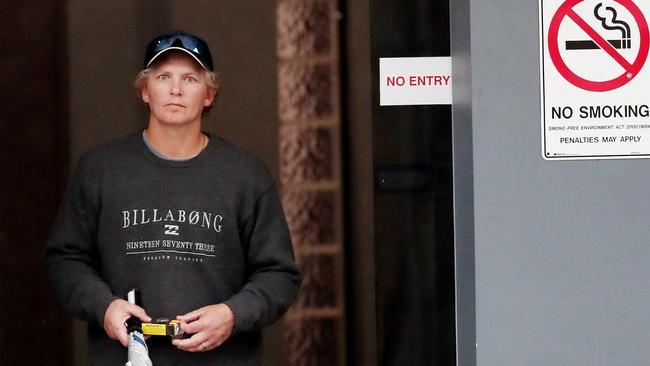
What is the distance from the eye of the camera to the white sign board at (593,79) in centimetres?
369

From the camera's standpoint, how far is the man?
359cm

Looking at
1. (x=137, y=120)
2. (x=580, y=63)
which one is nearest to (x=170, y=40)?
(x=137, y=120)

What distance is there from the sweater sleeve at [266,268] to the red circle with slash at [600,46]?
905mm

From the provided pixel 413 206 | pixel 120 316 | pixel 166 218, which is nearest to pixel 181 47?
pixel 166 218

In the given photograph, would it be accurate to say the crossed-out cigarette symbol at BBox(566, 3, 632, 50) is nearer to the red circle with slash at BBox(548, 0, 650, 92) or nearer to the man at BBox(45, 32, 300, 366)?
the red circle with slash at BBox(548, 0, 650, 92)

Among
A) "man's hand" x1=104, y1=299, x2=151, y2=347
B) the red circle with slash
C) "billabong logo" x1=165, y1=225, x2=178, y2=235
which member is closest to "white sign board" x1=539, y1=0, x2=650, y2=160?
the red circle with slash

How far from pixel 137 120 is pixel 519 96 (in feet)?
4.21

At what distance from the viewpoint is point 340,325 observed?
169 inches

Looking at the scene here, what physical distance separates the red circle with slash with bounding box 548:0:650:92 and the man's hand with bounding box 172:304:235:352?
117 centimetres

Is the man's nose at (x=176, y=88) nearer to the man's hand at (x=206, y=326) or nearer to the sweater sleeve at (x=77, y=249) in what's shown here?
the sweater sleeve at (x=77, y=249)

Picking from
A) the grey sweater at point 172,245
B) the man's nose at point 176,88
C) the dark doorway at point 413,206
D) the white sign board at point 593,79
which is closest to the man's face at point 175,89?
the man's nose at point 176,88

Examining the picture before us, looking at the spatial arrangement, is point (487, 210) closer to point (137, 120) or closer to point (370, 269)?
point (370, 269)

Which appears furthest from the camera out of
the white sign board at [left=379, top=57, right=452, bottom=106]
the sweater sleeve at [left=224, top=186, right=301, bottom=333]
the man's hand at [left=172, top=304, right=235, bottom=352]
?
the white sign board at [left=379, top=57, right=452, bottom=106]

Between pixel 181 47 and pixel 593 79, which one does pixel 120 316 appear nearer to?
pixel 181 47
